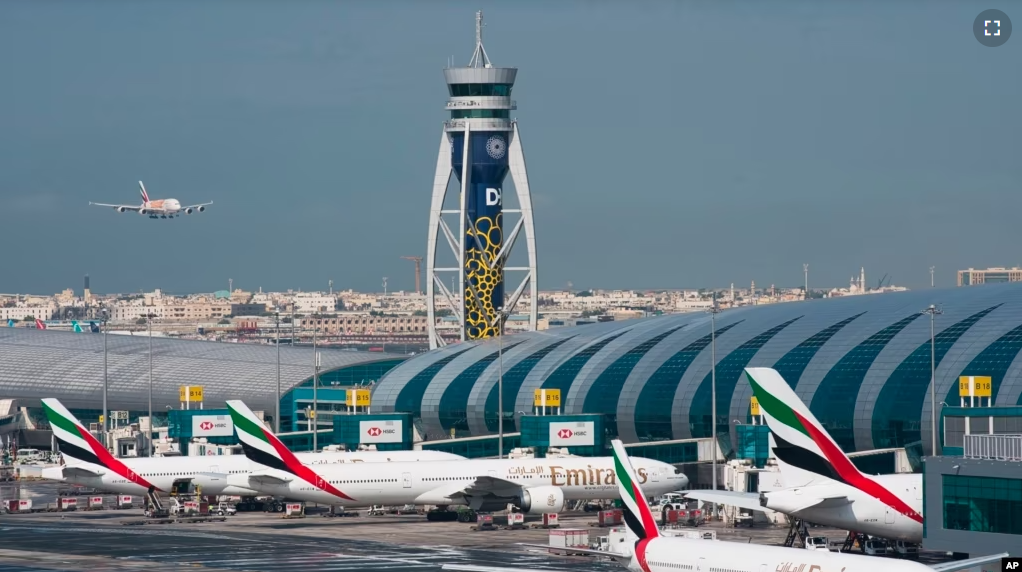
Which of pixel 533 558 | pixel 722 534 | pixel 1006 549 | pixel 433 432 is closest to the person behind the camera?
pixel 1006 549

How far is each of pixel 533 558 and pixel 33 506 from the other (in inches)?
1725

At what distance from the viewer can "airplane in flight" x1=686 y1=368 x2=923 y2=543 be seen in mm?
62812

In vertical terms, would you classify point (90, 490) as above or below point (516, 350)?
below

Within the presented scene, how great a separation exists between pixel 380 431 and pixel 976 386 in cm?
4328

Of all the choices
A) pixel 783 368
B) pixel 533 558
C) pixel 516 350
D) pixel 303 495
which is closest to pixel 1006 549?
pixel 533 558

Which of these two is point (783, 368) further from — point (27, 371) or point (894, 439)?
point (27, 371)

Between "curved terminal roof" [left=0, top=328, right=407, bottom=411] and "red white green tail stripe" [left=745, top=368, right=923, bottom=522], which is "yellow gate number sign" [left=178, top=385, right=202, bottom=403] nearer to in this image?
"curved terminal roof" [left=0, top=328, right=407, bottom=411]

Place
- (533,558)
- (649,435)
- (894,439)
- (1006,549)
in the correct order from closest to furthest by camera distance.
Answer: (1006,549)
(533,558)
(894,439)
(649,435)

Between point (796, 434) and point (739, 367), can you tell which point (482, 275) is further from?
point (796, 434)

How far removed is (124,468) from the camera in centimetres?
9625

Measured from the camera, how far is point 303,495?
90500 mm

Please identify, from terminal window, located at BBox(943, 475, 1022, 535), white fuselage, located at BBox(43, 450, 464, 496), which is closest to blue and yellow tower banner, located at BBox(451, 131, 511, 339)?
white fuselage, located at BBox(43, 450, 464, 496)

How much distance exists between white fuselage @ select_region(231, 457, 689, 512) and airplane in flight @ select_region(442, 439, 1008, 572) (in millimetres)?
32192

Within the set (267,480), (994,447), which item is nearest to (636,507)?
(994,447)
